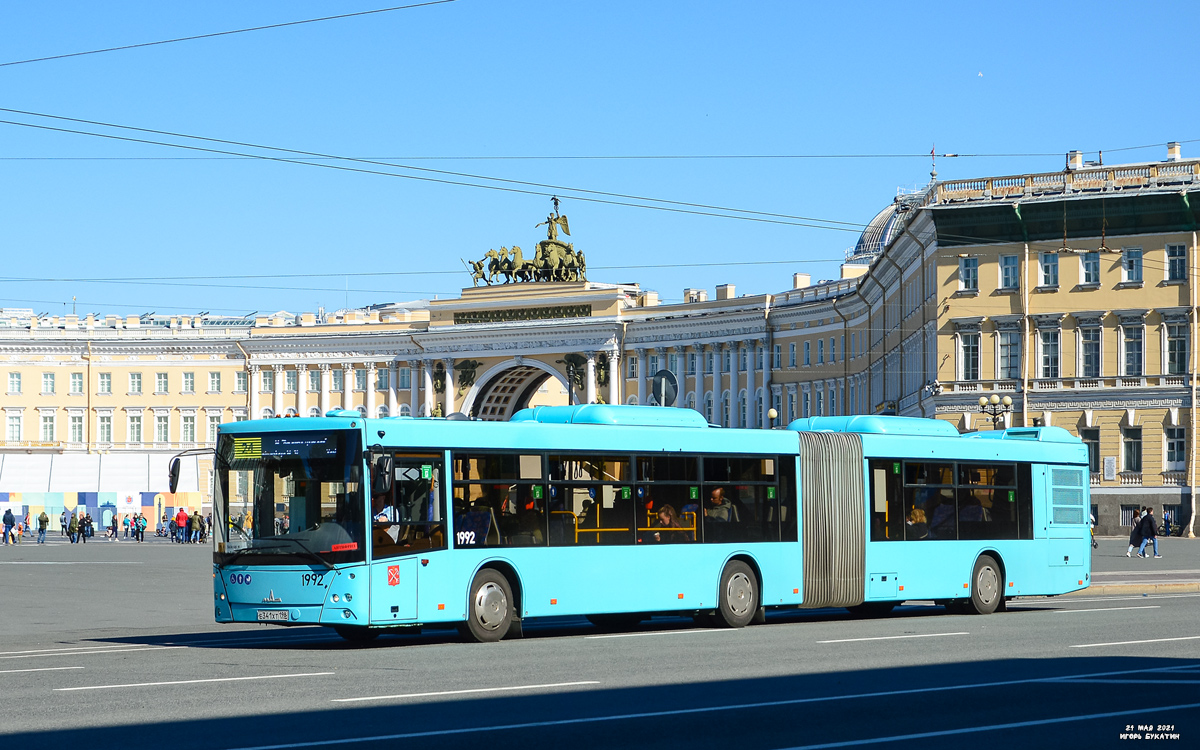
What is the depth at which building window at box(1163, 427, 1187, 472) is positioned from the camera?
57500 mm

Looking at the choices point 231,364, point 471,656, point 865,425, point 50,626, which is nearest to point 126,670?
point 471,656

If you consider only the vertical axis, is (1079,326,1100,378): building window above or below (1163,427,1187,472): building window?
above

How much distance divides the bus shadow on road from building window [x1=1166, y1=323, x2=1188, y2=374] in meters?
46.2

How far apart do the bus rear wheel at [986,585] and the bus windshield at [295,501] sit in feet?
33.2

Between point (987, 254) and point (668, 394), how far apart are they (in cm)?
3053

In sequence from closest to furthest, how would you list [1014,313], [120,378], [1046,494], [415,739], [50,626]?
1. [415,739]
2. [50,626]
3. [1046,494]
4. [1014,313]
5. [120,378]

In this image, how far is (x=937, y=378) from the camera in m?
61.2

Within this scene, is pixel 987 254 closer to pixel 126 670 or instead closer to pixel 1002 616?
pixel 1002 616

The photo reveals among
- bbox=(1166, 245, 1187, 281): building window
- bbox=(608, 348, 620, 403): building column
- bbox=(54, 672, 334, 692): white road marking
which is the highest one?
bbox=(1166, 245, 1187, 281): building window

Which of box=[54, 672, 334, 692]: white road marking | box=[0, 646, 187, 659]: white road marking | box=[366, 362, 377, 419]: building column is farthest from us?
box=[366, 362, 377, 419]: building column

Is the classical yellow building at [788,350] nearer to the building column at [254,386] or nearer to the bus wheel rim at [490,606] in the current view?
the building column at [254,386]

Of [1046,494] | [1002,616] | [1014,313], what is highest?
[1014,313]

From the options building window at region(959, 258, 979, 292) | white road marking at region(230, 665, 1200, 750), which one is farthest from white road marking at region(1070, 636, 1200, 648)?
building window at region(959, 258, 979, 292)

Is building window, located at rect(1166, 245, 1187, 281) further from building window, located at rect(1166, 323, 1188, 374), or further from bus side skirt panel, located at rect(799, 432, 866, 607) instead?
bus side skirt panel, located at rect(799, 432, 866, 607)
